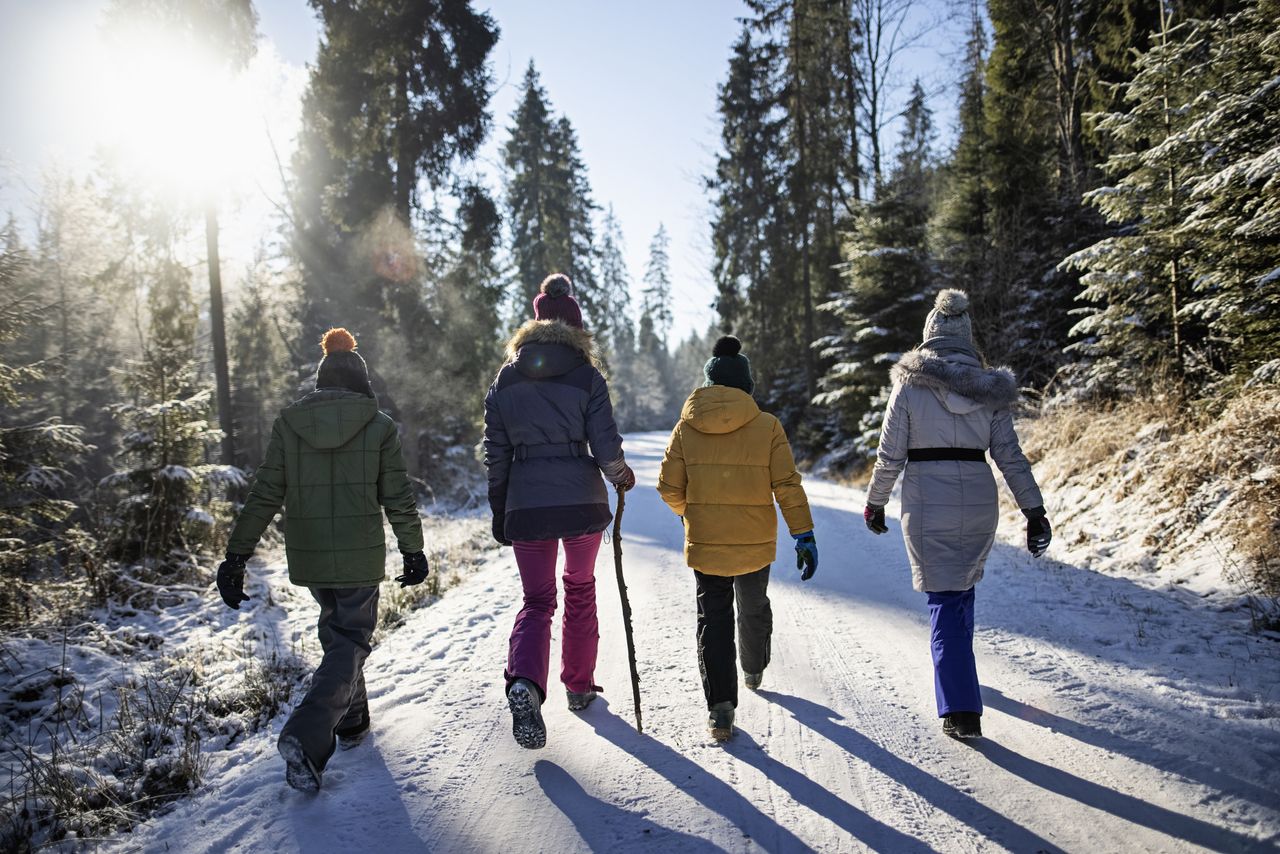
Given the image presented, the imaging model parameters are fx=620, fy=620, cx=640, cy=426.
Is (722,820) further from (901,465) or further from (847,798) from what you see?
(901,465)

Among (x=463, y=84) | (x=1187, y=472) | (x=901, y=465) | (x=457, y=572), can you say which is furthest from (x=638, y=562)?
(x=463, y=84)

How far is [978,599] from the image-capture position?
5.53 meters

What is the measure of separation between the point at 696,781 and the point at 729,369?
219 cm

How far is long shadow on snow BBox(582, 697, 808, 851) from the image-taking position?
2547mm

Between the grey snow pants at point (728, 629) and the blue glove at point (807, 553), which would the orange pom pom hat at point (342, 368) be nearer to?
the grey snow pants at point (728, 629)

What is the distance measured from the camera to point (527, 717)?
3156 millimetres

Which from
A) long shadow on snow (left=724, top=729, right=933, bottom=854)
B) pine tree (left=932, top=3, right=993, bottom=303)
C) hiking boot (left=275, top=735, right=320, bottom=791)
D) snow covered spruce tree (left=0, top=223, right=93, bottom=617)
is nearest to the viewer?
long shadow on snow (left=724, top=729, right=933, bottom=854)

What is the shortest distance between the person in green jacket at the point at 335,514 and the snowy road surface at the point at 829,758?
0.61 m

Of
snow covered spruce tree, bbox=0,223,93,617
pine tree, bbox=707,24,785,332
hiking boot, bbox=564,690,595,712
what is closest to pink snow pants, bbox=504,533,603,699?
hiking boot, bbox=564,690,595,712

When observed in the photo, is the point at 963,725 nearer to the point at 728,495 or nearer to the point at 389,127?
the point at 728,495

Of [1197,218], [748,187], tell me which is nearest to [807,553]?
[1197,218]

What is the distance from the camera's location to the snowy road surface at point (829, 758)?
2.57m

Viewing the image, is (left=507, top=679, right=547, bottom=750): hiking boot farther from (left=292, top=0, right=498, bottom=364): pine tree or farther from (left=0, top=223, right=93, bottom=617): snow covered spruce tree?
(left=292, top=0, right=498, bottom=364): pine tree

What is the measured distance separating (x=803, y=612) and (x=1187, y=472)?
13.3 ft
